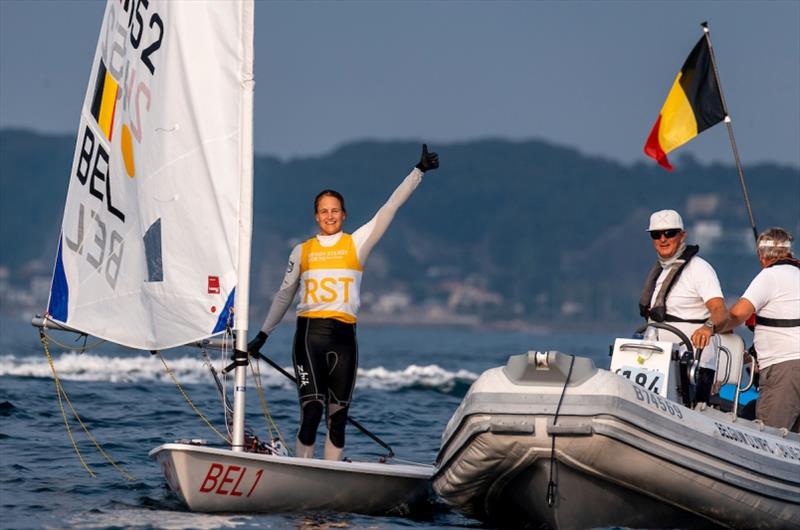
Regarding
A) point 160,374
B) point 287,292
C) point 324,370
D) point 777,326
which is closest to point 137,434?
point 287,292

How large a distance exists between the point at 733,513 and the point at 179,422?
25.4 feet

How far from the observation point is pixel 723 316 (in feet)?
31.4

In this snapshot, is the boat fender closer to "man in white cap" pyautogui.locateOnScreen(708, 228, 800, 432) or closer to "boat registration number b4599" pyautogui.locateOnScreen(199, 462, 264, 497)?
"man in white cap" pyautogui.locateOnScreen(708, 228, 800, 432)

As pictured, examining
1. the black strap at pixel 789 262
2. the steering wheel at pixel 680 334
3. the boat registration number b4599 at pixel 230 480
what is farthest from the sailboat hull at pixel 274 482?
the black strap at pixel 789 262

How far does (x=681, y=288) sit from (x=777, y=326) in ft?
2.27

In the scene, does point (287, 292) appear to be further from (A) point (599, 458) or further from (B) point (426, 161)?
(A) point (599, 458)

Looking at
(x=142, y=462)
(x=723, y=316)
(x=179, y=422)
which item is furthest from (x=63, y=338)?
(x=723, y=316)

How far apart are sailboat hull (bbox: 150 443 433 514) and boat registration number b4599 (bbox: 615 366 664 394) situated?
161cm

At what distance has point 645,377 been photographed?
957 cm

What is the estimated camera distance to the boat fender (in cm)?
990

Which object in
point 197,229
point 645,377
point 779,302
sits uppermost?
point 197,229

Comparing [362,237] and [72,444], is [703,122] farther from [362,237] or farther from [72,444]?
[72,444]

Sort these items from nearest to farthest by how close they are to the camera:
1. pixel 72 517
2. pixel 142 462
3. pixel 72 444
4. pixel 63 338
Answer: pixel 72 517
pixel 142 462
pixel 72 444
pixel 63 338

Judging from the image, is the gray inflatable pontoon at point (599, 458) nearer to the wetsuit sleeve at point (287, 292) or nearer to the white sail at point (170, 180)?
the wetsuit sleeve at point (287, 292)
